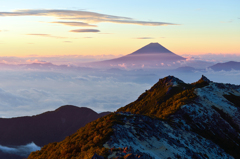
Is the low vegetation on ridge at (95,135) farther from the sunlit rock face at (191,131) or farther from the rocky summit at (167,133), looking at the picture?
the sunlit rock face at (191,131)

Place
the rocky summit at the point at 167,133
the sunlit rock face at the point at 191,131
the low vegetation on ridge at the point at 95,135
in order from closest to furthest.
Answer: the low vegetation on ridge at the point at 95,135, the rocky summit at the point at 167,133, the sunlit rock face at the point at 191,131

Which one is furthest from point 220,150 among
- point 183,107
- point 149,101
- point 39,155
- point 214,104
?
point 149,101

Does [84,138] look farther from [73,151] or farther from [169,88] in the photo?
[169,88]

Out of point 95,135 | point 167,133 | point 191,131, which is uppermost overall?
point 95,135

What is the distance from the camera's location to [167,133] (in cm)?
4941

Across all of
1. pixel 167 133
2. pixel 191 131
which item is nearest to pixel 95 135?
pixel 167 133

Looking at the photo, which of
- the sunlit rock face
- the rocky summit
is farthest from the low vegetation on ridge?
the sunlit rock face

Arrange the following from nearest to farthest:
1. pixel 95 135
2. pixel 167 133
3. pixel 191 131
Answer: pixel 95 135, pixel 167 133, pixel 191 131

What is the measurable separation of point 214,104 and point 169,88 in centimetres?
2284

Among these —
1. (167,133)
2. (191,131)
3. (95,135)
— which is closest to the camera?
(95,135)

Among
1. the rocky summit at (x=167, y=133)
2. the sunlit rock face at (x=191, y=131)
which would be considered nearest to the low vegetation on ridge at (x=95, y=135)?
the rocky summit at (x=167, y=133)

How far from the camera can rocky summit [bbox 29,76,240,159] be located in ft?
126

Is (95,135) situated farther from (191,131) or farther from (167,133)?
(191,131)

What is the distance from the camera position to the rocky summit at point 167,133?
38.4 metres
